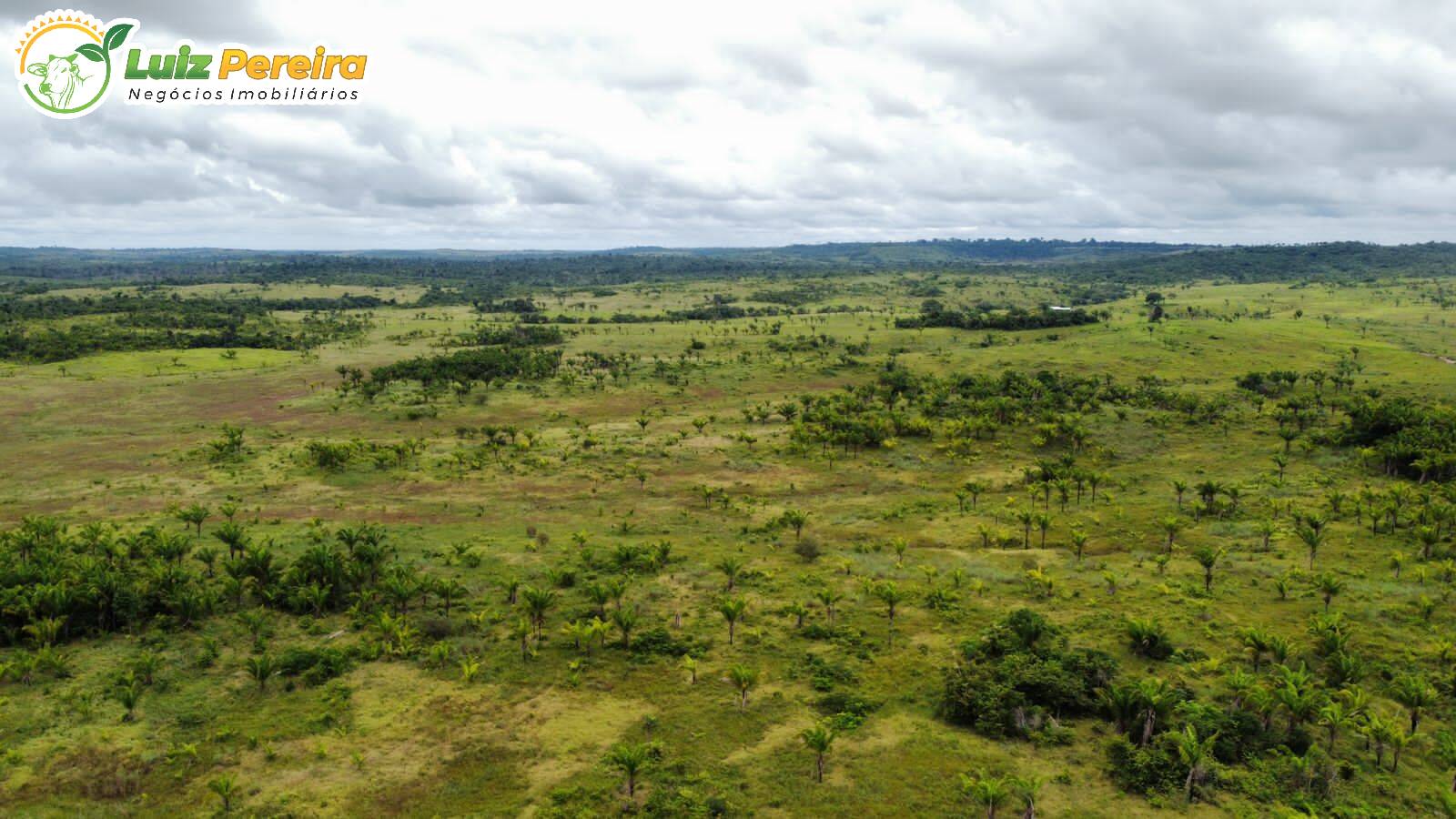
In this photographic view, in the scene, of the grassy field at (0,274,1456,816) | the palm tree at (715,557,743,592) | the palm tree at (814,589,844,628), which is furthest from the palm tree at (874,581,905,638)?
the palm tree at (715,557,743,592)

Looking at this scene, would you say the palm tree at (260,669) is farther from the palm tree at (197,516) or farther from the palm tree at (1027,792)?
the palm tree at (1027,792)

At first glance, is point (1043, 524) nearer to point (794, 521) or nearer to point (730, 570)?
point (794, 521)

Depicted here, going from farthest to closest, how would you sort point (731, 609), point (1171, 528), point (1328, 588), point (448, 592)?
1. point (1171, 528)
2. point (448, 592)
3. point (1328, 588)
4. point (731, 609)

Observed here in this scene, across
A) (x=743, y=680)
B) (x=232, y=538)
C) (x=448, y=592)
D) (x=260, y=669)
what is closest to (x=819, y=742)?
(x=743, y=680)

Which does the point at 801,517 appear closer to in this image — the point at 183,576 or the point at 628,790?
the point at 628,790

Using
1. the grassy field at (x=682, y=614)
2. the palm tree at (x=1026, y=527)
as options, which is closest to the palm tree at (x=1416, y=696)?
the grassy field at (x=682, y=614)

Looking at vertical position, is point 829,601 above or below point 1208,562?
below
